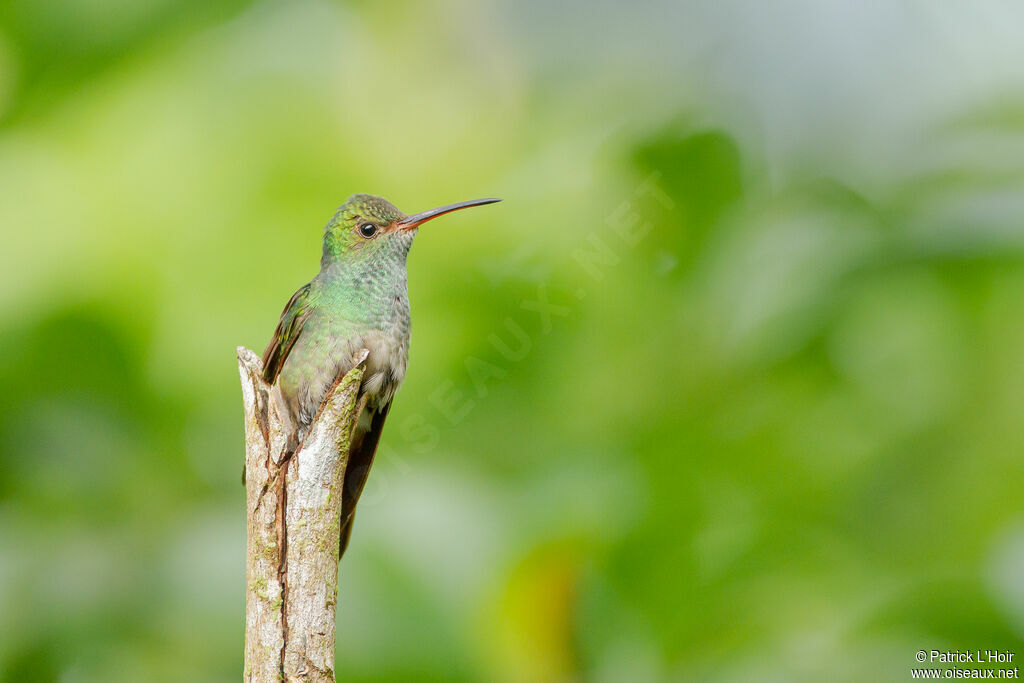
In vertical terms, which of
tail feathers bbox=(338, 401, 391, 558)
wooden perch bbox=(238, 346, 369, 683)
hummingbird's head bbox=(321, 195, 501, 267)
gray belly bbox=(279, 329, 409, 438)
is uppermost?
hummingbird's head bbox=(321, 195, 501, 267)

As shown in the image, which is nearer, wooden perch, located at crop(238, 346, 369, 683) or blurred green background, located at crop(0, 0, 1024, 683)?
wooden perch, located at crop(238, 346, 369, 683)

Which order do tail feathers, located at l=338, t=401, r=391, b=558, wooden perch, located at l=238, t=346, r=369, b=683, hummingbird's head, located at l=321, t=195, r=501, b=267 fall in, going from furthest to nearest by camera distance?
hummingbird's head, located at l=321, t=195, r=501, b=267 → tail feathers, located at l=338, t=401, r=391, b=558 → wooden perch, located at l=238, t=346, r=369, b=683

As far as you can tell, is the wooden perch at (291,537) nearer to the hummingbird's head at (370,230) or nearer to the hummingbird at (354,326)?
the hummingbird at (354,326)

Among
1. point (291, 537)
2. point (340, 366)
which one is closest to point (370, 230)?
point (340, 366)

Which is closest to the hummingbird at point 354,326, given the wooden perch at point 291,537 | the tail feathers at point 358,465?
the tail feathers at point 358,465

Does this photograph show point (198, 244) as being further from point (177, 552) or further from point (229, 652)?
point (229, 652)

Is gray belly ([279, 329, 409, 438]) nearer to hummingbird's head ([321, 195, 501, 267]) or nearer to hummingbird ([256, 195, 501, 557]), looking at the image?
hummingbird ([256, 195, 501, 557])

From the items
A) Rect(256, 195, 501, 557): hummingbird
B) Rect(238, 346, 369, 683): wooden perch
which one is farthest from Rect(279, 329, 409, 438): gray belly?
Rect(238, 346, 369, 683): wooden perch

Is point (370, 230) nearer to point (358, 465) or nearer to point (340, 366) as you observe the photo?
point (340, 366)
